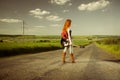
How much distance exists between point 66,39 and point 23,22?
4234 centimetres

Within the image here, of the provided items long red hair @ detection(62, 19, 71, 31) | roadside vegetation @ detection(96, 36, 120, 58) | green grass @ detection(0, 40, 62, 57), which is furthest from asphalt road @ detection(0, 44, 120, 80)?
roadside vegetation @ detection(96, 36, 120, 58)

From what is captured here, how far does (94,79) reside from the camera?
211 inches

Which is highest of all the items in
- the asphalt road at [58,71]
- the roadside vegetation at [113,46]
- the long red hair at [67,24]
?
the long red hair at [67,24]

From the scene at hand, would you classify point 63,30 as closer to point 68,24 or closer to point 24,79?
point 68,24

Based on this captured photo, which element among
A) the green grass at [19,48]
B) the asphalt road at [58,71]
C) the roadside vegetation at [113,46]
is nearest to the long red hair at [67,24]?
the asphalt road at [58,71]

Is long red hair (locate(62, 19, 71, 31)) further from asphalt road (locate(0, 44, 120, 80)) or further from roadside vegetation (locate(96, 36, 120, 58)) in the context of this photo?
roadside vegetation (locate(96, 36, 120, 58))

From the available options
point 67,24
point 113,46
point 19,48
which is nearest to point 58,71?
point 67,24

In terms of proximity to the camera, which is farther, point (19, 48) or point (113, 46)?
point (113, 46)

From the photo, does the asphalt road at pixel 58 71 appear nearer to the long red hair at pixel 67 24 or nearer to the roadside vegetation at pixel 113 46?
the long red hair at pixel 67 24

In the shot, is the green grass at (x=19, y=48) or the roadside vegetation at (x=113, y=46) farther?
the roadside vegetation at (x=113, y=46)

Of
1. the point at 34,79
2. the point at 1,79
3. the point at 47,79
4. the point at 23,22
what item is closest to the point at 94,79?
the point at 47,79

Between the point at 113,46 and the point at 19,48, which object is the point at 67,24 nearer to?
the point at 19,48

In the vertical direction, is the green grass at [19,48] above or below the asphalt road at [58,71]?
below

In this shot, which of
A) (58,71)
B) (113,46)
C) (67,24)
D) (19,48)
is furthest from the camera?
(113,46)
